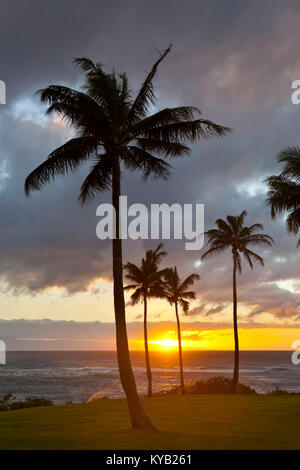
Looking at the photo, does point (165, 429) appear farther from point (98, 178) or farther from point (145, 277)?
point (145, 277)

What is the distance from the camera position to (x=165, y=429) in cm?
1620

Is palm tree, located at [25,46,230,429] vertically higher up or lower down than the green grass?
higher up

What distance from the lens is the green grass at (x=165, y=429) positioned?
13.4 meters

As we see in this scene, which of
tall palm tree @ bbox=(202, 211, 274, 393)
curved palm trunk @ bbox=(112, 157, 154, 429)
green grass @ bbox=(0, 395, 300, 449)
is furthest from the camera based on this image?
tall palm tree @ bbox=(202, 211, 274, 393)

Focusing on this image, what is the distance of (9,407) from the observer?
3055cm

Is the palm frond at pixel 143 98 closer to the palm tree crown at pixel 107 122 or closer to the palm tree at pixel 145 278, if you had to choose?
the palm tree crown at pixel 107 122

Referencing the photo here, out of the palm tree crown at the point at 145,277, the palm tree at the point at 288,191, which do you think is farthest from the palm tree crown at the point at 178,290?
the palm tree at the point at 288,191

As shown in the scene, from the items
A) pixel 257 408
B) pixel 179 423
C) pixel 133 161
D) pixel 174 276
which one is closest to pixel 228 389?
pixel 174 276

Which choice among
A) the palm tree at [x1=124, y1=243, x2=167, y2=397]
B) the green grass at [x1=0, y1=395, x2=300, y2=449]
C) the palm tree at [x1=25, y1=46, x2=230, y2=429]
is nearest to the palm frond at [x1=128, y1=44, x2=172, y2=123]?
the palm tree at [x1=25, y1=46, x2=230, y2=429]

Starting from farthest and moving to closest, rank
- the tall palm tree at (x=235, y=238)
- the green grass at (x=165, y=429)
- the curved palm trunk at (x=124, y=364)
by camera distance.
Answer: the tall palm tree at (x=235, y=238) → the curved palm trunk at (x=124, y=364) → the green grass at (x=165, y=429)

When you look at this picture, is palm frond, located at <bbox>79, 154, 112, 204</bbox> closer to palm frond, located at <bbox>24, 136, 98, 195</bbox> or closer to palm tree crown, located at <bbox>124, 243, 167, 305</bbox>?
palm frond, located at <bbox>24, 136, 98, 195</bbox>

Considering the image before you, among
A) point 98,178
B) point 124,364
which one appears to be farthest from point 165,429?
point 98,178

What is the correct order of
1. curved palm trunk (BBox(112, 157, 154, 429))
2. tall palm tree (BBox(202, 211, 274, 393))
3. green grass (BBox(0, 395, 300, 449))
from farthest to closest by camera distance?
tall palm tree (BBox(202, 211, 274, 393)), curved palm trunk (BBox(112, 157, 154, 429)), green grass (BBox(0, 395, 300, 449))

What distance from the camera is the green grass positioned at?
1345 cm
